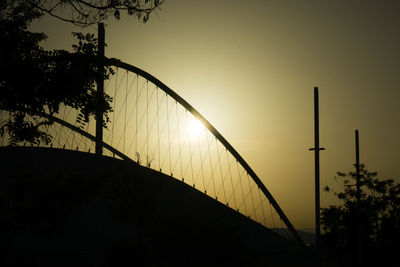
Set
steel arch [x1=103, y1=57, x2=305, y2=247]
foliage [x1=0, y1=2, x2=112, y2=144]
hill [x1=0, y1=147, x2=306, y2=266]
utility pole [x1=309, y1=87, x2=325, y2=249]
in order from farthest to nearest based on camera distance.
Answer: steel arch [x1=103, y1=57, x2=305, y2=247] < utility pole [x1=309, y1=87, x2=325, y2=249] < hill [x1=0, y1=147, x2=306, y2=266] < foliage [x1=0, y1=2, x2=112, y2=144]

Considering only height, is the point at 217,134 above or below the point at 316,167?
above

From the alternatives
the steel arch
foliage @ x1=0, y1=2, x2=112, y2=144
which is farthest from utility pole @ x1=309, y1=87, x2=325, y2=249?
foliage @ x1=0, y1=2, x2=112, y2=144

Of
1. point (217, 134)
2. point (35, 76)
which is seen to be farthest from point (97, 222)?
point (35, 76)

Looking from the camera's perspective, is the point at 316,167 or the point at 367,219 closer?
the point at 316,167

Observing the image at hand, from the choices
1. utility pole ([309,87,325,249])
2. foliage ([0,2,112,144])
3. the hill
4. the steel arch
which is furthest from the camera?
the steel arch

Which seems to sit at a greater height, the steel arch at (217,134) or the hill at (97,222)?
the steel arch at (217,134)

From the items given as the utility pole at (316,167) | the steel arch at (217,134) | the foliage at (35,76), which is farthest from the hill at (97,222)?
the foliage at (35,76)

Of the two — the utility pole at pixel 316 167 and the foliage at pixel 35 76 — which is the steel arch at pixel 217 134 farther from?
the foliage at pixel 35 76

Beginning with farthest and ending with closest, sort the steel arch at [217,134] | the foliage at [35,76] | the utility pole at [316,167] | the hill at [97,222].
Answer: the steel arch at [217,134], the utility pole at [316,167], the hill at [97,222], the foliage at [35,76]

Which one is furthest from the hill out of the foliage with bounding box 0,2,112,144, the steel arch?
the foliage with bounding box 0,2,112,144

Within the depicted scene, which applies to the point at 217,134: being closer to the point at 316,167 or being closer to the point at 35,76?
the point at 316,167

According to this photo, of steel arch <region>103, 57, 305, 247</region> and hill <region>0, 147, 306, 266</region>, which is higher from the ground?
steel arch <region>103, 57, 305, 247</region>

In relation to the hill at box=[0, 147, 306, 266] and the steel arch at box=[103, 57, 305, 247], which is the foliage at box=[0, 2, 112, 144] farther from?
the steel arch at box=[103, 57, 305, 247]

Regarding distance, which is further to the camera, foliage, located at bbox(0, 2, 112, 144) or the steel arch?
the steel arch
